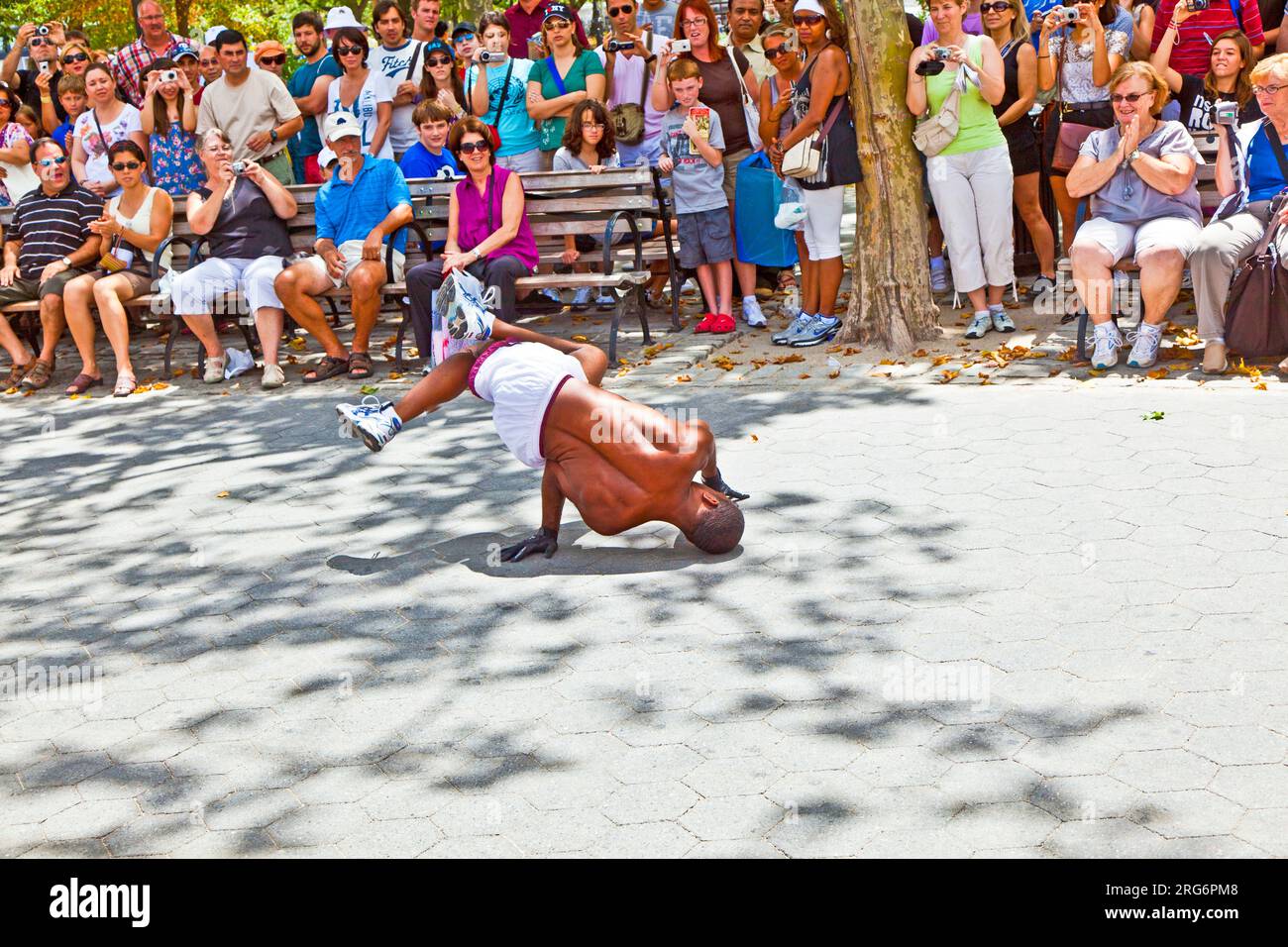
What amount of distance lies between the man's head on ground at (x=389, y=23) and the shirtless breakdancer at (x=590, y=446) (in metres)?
6.14

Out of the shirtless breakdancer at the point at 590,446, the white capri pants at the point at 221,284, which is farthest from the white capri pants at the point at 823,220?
the shirtless breakdancer at the point at 590,446

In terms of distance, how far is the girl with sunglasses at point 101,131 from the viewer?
1199 cm

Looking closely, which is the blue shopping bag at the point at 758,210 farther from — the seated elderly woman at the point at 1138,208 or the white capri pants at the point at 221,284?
the white capri pants at the point at 221,284

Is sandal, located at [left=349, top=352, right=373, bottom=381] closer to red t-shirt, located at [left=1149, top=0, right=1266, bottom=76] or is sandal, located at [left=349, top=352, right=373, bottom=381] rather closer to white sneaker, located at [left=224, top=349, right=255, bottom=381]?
white sneaker, located at [left=224, top=349, right=255, bottom=381]

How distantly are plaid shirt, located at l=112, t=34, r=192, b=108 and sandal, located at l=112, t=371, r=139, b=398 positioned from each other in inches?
140

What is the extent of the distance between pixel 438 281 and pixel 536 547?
426 centimetres

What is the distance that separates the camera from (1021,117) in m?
10.2

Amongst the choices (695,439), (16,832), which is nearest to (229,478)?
(695,439)

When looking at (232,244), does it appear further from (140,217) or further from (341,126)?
(341,126)

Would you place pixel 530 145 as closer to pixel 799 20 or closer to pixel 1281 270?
pixel 799 20

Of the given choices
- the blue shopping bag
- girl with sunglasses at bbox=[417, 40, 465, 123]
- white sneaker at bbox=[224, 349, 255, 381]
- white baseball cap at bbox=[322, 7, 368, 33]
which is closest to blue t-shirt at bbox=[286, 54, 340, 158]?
white baseball cap at bbox=[322, 7, 368, 33]

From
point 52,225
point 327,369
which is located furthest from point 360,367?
point 52,225

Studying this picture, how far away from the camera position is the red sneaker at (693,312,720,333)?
1052cm

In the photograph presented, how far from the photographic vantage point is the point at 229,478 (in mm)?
7922
